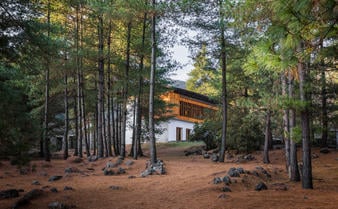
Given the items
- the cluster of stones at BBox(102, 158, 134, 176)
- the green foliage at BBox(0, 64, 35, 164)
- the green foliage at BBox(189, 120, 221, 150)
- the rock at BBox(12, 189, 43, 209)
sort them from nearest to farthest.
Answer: the green foliage at BBox(0, 64, 35, 164), the rock at BBox(12, 189, 43, 209), the cluster of stones at BBox(102, 158, 134, 176), the green foliage at BBox(189, 120, 221, 150)

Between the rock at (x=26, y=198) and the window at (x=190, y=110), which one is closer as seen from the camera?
the rock at (x=26, y=198)

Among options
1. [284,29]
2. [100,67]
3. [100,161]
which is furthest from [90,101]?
[284,29]

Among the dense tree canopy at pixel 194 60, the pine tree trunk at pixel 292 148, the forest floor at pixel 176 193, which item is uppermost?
the dense tree canopy at pixel 194 60

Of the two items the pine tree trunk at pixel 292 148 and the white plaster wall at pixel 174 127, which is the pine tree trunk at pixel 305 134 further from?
the white plaster wall at pixel 174 127

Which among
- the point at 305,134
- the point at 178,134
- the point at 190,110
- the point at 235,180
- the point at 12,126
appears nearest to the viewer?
the point at 12,126

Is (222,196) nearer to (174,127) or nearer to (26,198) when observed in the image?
(26,198)

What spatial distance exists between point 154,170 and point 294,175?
17.3 feet

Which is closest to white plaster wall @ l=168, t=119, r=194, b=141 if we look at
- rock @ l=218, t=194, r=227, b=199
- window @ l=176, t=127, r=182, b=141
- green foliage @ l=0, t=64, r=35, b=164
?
window @ l=176, t=127, r=182, b=141

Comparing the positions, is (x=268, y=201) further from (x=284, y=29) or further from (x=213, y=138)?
(x=213, y=138)

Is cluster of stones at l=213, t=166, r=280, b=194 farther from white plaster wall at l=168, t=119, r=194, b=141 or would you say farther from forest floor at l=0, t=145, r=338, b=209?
white plaster wall at l=168, t=119, r=194, b=141

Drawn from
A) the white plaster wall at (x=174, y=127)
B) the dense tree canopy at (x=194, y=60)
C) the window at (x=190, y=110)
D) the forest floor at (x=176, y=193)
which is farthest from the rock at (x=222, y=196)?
the window at (x=190, y=110)

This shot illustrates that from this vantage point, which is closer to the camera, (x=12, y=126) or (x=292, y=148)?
(x=12, y=126)

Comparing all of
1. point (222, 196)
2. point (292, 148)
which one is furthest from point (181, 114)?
point (222, 196)

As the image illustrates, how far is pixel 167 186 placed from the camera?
946cm
